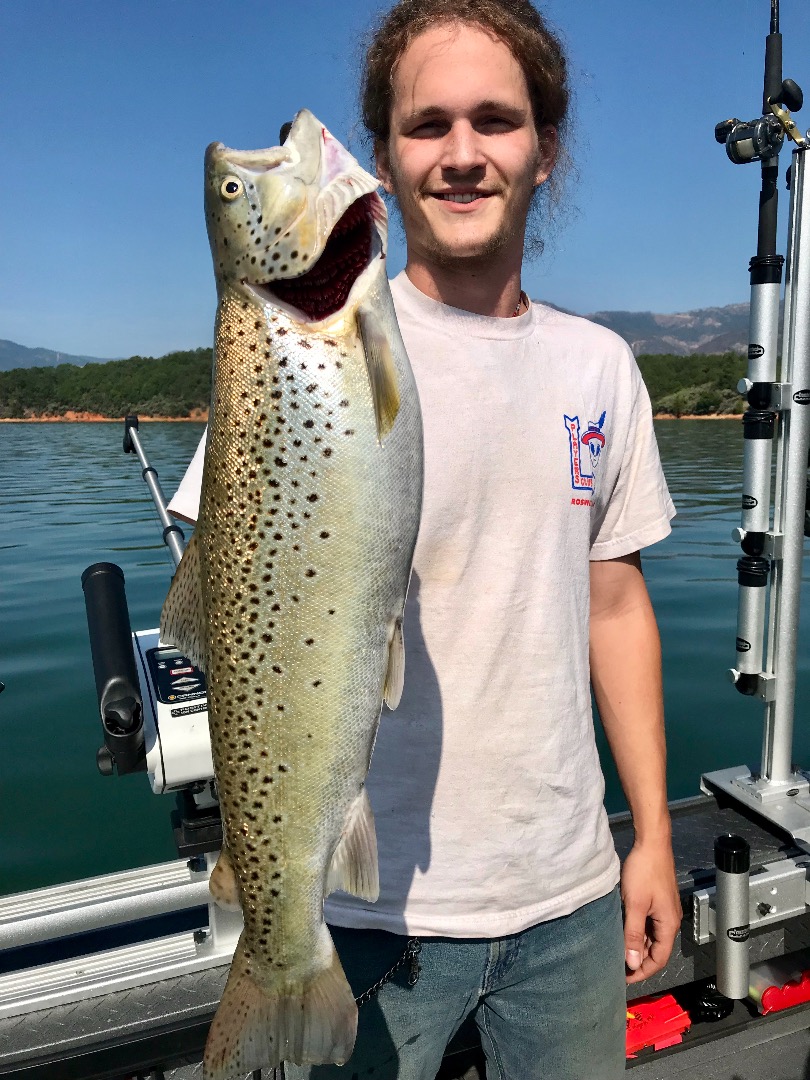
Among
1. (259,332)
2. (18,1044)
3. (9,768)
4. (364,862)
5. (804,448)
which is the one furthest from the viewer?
(9,768)

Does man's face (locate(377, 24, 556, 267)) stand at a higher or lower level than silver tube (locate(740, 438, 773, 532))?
higher

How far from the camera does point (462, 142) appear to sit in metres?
1.77

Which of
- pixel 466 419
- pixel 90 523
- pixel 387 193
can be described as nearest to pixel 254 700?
pixel 466 419

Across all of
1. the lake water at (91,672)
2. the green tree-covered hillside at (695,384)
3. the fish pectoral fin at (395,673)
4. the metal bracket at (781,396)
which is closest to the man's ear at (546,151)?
the fish pectoral fin at (395,673)

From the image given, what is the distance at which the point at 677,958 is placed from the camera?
333cm

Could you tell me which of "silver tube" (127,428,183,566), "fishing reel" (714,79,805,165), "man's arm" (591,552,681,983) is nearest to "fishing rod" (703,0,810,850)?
"fishing reel" (714,79,805,165)

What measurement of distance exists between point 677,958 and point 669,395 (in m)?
43.7

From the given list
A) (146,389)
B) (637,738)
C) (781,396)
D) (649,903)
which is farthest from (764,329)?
(146,389)

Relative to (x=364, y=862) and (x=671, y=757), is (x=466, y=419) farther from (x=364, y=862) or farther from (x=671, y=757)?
(x=671, y=757)

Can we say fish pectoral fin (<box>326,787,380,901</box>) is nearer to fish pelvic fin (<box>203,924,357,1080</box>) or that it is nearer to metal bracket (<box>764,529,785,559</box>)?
fish pelvic fin (<box>203,924,357,1080</box>)

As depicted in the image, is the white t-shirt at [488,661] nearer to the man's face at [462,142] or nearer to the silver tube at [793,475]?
the man's face at [462,142]

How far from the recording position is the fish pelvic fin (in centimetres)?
152

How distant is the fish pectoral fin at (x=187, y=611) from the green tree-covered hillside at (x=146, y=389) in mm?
21052

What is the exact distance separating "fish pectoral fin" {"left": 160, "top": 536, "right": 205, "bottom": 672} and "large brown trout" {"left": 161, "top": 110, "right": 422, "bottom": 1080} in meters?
0.01
